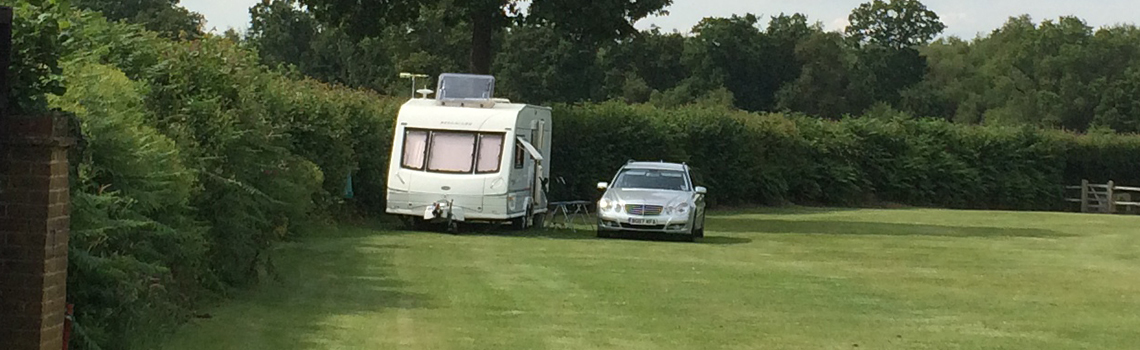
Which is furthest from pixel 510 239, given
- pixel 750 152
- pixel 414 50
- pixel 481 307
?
pixel 414 50

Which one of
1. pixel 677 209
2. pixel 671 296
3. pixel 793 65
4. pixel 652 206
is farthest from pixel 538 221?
pixel 793 65

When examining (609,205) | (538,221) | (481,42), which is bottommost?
(538,221)

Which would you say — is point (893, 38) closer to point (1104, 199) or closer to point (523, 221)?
point (1104, 199)

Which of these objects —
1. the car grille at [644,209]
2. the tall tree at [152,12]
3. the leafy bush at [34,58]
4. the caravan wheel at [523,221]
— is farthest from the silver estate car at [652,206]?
the tall tree at [152,12]

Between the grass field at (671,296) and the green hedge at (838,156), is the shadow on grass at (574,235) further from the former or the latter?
the green hedge at (838,156)

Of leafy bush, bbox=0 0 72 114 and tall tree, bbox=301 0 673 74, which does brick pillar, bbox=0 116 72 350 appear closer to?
leafy bush, bbox=0 0 72 114

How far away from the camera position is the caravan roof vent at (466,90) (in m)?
27.0

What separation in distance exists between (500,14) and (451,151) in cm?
1194

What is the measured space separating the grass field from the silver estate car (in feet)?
1.76

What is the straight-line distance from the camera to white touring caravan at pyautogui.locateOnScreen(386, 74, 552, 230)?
25312mm

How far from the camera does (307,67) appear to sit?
77.6 meters

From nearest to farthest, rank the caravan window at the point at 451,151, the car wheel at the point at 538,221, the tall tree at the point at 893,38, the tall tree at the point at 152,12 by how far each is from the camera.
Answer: the caravan window at the point at 451,151 → the car wheel at the point at 538,221 → the tall tree at the point at 152,12 → the tall tree at the point at 893,38

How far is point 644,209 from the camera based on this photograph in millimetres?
24828

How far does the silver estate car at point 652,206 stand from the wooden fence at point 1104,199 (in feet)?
105
